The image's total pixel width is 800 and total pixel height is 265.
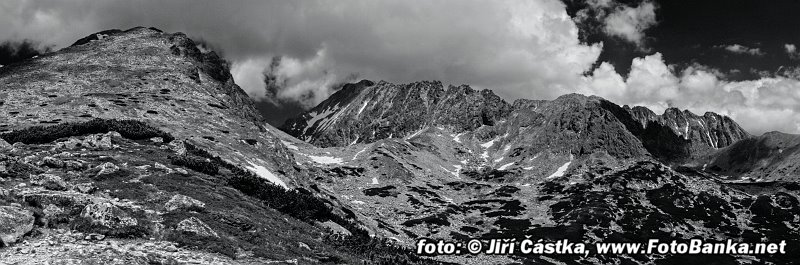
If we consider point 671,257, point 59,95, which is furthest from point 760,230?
point 59,95

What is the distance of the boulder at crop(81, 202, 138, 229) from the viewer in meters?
18.1

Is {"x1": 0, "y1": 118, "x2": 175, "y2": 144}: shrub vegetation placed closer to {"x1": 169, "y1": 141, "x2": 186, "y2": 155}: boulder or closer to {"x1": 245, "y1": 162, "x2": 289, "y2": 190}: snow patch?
{"x1": 169, "y1": 141, "x2": 186, "y2": 155}: boulder

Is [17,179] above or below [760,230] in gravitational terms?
below

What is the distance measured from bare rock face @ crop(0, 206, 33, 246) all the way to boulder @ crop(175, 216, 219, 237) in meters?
4.78

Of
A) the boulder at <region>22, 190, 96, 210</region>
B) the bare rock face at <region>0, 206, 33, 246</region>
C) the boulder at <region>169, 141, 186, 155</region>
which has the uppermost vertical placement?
the boulder at <region>169, 141, 186, 155</region>

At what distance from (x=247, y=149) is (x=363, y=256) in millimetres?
47929

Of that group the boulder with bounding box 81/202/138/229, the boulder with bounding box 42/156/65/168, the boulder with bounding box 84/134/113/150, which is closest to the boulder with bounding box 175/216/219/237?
the boulder with bounding box 81/202/138/229

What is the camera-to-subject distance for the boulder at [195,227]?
64.7ft

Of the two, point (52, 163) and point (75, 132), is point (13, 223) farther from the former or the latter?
point (75, 132)

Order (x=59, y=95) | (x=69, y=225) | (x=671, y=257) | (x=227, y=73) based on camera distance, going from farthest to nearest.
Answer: (x=227, y=73), (x=671, y=257), (x=59, y=95), (x=69, y=225)

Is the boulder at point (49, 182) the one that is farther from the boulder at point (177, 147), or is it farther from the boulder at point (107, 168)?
the boulder at point (177, 147)

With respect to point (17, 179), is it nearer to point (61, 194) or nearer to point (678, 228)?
point (61, 194)

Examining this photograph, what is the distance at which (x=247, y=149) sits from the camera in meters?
69.4

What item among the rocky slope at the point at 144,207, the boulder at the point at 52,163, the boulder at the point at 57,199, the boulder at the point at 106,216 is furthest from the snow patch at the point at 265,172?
the boulder at the point at 106,216
